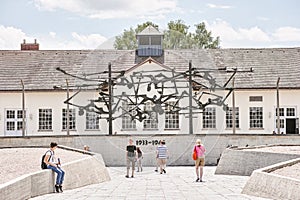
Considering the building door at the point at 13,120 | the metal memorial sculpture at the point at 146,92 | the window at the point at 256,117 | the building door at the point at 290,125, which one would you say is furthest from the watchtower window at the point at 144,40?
the building door at the point at 290,125

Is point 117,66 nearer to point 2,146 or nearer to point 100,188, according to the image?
point 2,146

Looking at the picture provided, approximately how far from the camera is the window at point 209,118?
39031 millimetres

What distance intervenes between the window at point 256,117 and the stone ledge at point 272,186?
2287 centimetres

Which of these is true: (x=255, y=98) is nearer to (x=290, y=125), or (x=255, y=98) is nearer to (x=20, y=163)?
(x=290, y=125)

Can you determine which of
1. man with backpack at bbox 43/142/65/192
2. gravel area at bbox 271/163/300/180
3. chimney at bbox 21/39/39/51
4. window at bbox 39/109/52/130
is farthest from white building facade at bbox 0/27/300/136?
gravel area at bbox 271/163/300/180

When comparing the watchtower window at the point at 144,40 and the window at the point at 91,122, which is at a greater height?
the watchtower window at the point at 144,40

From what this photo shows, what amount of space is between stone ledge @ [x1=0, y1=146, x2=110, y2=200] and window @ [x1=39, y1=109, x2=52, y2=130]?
18.4 meters

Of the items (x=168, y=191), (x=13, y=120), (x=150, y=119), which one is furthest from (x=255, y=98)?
(x=168, y=191)

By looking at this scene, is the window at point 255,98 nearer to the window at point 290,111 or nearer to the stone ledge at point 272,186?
the window at point 290,111

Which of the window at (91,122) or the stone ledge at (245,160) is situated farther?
the window at (91,122)

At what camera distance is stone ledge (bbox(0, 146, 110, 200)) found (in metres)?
12.8

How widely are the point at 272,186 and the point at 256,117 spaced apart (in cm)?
2525

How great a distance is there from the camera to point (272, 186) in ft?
47.5

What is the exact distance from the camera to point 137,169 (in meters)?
27.5
